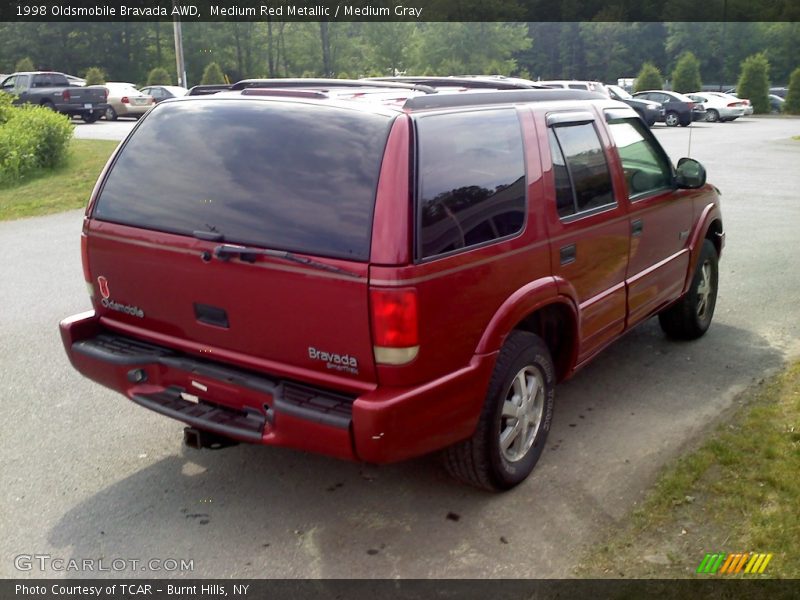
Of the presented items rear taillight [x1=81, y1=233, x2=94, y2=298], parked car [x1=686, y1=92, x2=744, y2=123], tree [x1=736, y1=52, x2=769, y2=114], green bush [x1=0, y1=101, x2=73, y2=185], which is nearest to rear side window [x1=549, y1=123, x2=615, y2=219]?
rear taillight [x1=81, y1=233, x2=94, y2=298]

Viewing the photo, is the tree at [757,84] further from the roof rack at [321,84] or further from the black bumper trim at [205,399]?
the black bumper trim at [205,399]

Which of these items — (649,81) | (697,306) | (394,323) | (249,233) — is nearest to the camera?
(394,323)

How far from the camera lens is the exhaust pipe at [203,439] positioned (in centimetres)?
379

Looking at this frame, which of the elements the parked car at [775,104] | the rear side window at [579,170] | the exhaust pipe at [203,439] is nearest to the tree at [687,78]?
the parked car at [775,104]

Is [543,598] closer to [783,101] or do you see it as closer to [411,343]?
[411,343]

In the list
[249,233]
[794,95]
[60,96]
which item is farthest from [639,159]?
[794,95]

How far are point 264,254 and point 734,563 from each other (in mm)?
2298

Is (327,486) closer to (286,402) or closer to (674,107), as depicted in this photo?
(286,402)

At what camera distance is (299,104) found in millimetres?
3639

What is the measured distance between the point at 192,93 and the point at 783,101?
48.3 m

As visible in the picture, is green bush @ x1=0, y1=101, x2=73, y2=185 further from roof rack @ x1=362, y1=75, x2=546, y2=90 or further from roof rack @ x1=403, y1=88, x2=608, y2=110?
roof rack @ x1=403, y1=88, x2=608, y2=110

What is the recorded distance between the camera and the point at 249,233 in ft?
11.5

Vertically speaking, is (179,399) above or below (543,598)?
above

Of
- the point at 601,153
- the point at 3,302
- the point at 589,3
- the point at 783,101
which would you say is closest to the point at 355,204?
the point at 601,153
